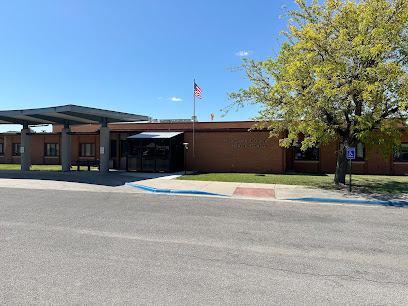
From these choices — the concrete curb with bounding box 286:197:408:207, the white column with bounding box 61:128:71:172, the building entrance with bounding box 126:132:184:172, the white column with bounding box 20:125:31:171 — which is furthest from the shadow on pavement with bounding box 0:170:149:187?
the concrete curb with bounding box 286:197:408:207

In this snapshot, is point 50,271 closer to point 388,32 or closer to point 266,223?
point 266,223

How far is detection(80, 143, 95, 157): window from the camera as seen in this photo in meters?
26.7

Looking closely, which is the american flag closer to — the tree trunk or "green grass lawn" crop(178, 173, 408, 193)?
"green grass lawn" crop(178, 173, 408, 193)

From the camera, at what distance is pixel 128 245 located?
4797 mm

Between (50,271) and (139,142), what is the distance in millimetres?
17690

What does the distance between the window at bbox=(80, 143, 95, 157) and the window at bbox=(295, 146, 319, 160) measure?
67.4 ft

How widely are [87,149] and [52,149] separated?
5.01m

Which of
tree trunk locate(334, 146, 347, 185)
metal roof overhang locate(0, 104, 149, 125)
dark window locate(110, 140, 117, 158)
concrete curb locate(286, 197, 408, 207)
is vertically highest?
metal roof overhang locate(0, 104, 149, 125)

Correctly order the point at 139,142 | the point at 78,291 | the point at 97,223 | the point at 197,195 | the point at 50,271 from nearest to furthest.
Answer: the point at 78,291 < the point at 50,271 < the point at 97,223 < the point at 197,195 < the point at 139,142

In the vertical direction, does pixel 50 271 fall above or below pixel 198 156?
below

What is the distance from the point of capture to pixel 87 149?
88.3ft

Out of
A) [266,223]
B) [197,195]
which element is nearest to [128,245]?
[266,223]

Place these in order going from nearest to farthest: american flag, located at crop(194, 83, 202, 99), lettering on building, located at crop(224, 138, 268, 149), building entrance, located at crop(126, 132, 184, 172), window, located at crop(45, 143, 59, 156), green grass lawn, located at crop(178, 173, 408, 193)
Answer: green grass lawn, located at crop(178, 173, 408, 193)
american flag, located at crop(194, 83, 202, 99)
building entrance, located at crop(126, 132, 184, 172)
lettering on building, located at crop(224, 138, 268, 149)
window, located at crop(45, 143, 59, 156)

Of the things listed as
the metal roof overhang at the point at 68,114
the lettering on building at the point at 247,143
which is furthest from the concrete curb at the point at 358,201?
the metal roof overhang at the point at 68,114
